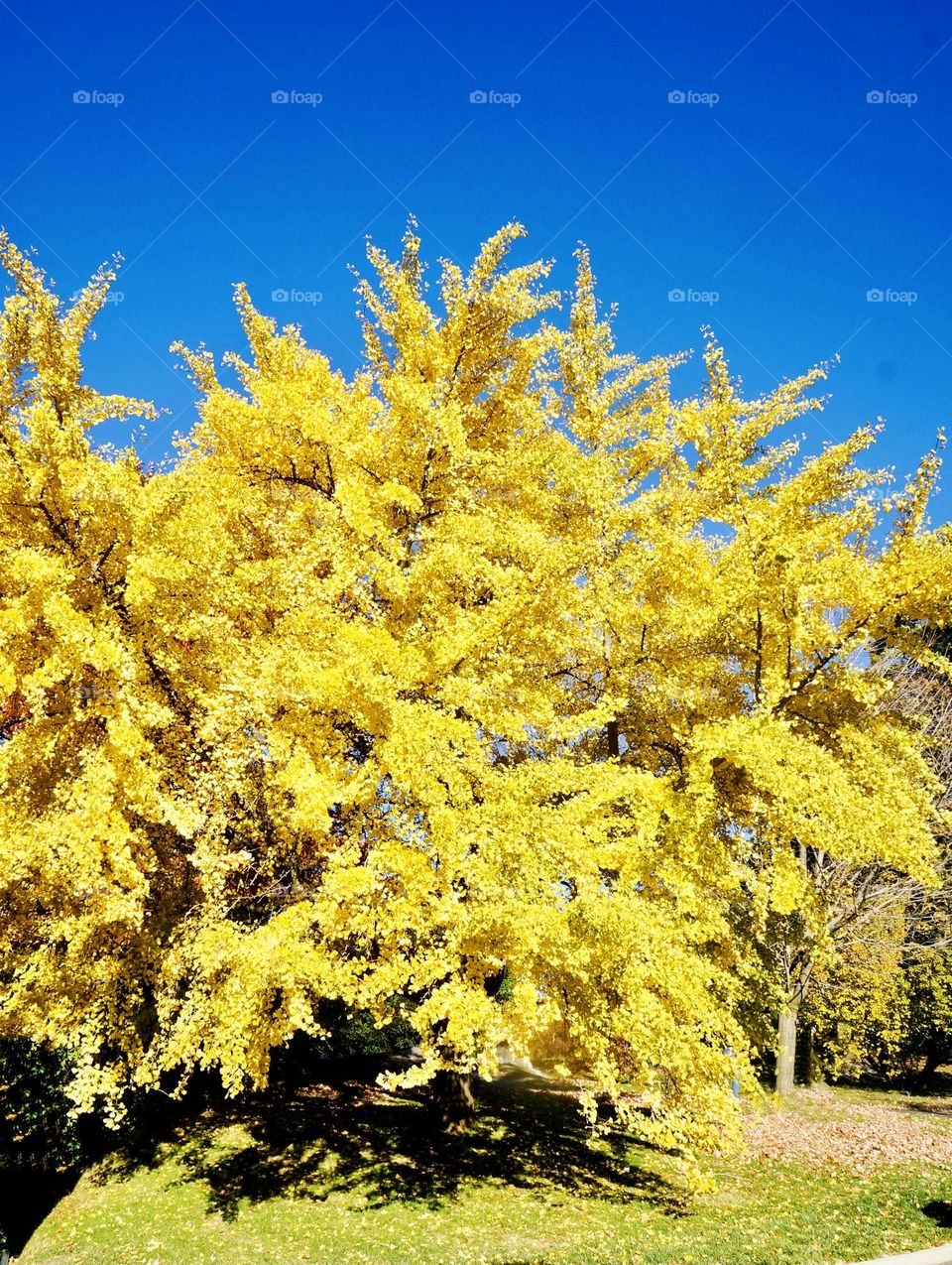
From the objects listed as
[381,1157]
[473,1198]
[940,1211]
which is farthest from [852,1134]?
[381,1157]

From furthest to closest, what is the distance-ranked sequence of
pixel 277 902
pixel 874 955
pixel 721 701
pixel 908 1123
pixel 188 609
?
pixel 874 955 < pixel 908 1123 < pixel 721 701 < pixel 277 902 < pixel 188 609

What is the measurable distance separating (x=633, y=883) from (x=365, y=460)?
5.55 meters

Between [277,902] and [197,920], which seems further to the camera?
[277,902]

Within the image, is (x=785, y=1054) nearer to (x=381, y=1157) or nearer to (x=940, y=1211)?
(x=940, y=1211)

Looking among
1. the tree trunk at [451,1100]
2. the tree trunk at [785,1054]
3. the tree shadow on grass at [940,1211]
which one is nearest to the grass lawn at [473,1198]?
the tree shadow on grass at [940,1211]

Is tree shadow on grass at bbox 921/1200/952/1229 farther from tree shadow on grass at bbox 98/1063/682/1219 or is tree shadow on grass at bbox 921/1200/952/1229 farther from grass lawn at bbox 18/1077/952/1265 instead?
tree shadow on grass at bbox 98/1063/682/1219

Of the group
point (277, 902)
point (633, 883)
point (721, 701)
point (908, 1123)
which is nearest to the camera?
point (633, 883)

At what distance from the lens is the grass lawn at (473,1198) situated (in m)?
6.82

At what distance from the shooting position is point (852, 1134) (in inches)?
453

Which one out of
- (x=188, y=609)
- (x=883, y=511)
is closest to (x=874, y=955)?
(x=883, y=511)

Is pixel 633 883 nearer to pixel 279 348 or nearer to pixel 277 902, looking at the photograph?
pixel 277 902

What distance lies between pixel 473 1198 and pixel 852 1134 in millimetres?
7377

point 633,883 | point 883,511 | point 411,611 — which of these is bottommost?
point 633,883

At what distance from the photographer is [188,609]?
6.76m
